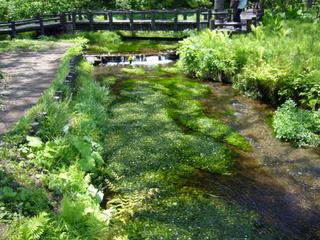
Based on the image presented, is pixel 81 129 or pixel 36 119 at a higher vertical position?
pixel 36 119

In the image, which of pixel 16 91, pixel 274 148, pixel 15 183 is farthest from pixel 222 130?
pixel 16 91

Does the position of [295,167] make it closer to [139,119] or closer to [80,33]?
[139,119]

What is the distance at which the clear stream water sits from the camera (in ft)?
14.4

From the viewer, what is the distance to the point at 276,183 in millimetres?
5312

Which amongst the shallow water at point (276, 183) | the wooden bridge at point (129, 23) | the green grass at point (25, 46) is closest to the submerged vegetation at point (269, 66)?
the shallow water at point (276, 183)

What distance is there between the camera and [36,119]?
5586mm

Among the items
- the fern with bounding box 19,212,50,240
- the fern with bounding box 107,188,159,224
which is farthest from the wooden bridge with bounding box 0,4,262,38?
the fern with bounding box 19,212,50,240

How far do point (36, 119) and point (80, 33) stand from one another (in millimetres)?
15719

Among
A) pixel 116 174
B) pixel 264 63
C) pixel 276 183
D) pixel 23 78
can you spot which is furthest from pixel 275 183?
pixel 23 78

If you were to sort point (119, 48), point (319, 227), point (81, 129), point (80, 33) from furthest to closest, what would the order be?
point (80, 33) → point (119, 48) → point (81, 129) → point (319, 227)

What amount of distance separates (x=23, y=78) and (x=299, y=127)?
25.2 feet

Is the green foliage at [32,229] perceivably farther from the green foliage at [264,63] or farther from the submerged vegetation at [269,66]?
the green foliage at [264,63]

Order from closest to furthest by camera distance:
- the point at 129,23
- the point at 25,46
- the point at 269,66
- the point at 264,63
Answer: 1. the point at 269,66
2. the point at 264,63
3. the point at 25,46
4. the point at 129,23

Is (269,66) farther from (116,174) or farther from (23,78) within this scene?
(23,78)
